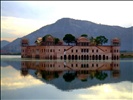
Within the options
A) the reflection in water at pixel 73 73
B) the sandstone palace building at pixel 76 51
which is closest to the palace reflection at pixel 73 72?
the reflection in water at pixel 73 73

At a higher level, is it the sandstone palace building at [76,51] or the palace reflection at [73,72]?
the sandstone palace building at [76,51]

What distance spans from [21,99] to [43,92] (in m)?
1.99

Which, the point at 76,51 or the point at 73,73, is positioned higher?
the point at 76,51

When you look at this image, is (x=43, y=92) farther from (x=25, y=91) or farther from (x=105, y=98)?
(x=105, y=98)

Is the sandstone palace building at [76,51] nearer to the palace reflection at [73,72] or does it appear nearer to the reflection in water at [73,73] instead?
the palace reflection at [73,72]

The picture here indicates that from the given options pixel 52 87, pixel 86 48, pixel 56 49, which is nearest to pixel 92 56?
pixel 86 48

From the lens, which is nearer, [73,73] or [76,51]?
[73,73]

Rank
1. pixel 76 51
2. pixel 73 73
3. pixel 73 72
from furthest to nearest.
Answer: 1. pixel 76 51
2. pixel 73 72
3. pixel 73 73

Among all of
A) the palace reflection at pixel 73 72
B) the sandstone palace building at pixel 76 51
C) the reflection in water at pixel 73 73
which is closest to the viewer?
the reflection in water at pixel 73 73

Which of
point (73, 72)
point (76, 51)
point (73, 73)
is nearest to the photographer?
point (73, 73)

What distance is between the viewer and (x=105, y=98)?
43.6 feet

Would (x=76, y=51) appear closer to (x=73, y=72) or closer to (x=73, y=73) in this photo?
(x=73, y=72)

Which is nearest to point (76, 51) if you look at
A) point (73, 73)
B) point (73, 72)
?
point (73, 72)

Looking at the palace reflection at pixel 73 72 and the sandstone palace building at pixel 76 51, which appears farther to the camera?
the sandstone palace building at pixel 76 51
